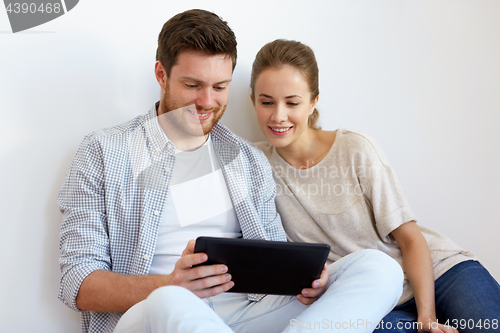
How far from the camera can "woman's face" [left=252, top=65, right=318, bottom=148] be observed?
1375 millimetres

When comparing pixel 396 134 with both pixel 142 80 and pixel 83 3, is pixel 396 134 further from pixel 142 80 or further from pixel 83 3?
pixel 83 3

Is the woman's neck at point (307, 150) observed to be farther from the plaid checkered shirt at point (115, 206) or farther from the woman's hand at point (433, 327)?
the woman's hand at point (433, 327)

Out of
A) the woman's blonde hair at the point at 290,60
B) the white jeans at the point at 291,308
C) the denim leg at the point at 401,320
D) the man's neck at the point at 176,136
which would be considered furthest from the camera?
the woman's blonde hair at the point at 290,60

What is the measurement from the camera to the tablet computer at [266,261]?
89 cm

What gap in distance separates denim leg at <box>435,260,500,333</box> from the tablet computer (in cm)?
56

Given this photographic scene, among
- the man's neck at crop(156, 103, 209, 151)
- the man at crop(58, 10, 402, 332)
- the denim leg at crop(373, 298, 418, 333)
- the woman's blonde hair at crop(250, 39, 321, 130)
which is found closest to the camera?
the man at crop(58, 10, 402, 332)

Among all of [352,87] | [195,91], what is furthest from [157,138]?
[352,87]

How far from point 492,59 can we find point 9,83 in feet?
6.13

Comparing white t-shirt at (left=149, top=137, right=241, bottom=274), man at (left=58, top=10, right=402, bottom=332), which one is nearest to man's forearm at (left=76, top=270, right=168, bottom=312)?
man at (left=58, top=10, right=402, bottom=332)

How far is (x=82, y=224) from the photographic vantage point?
3.51ft

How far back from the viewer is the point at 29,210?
3.95 feet

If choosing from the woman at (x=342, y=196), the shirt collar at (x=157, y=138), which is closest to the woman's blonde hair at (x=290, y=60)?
the woman at (x=342, y=196)

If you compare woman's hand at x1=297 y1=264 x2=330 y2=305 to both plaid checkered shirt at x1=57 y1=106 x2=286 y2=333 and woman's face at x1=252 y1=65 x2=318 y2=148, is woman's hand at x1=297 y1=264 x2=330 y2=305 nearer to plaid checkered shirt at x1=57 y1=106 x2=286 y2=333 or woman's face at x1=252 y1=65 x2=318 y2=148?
plaid checkered shirt at x1=57 y1=106 x2=286 y2=333

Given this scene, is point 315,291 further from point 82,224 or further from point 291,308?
point 82,224
